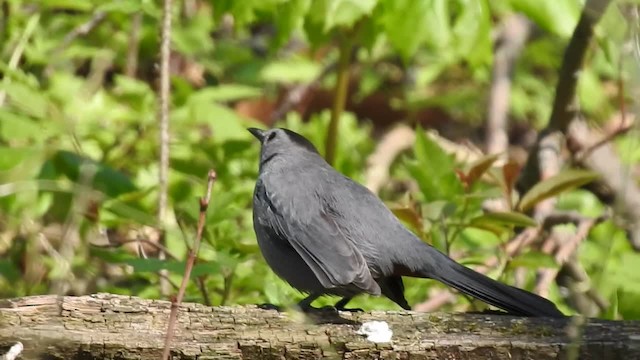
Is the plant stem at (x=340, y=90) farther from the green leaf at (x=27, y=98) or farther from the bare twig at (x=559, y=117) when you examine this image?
the green leaf at (x=27, y=98)

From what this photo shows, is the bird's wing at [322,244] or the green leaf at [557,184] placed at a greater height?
the green leaf at [557,184]

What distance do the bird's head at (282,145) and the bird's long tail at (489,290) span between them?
958mm

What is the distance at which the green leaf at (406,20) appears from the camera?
411 cm

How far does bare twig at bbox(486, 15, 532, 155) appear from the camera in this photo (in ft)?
23.6

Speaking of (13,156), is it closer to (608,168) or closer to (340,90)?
(340,90)

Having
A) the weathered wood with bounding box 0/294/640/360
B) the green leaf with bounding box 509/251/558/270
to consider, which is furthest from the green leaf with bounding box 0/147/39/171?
the green leaf with bounding box 509/251/558/270

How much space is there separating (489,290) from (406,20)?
4.30 ft

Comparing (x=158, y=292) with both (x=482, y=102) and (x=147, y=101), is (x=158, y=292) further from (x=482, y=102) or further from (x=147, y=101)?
(x=482, y=102)

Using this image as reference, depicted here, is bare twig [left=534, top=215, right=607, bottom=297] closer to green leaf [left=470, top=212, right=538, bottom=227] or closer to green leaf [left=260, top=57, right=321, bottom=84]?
green leaf [left=470, top=212, right=538, bottom=227]

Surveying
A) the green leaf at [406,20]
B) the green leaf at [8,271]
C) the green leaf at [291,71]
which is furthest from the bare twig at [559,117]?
the green leaf at [291,71]

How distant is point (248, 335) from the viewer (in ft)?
9.39

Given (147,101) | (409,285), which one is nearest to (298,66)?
(147,101)

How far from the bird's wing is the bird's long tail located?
0.24 metres

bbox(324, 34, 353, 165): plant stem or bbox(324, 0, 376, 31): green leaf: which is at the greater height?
bbox(324, 34, 353, 165): plant stem
